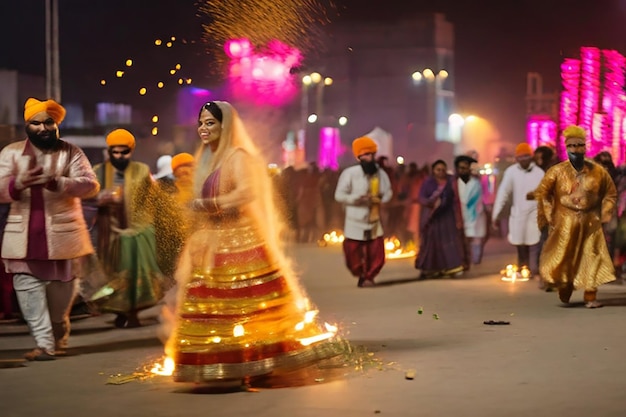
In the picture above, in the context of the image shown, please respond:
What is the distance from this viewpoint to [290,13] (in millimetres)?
14031

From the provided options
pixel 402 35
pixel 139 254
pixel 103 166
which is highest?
pixel 402 35

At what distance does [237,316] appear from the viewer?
8.07 metres

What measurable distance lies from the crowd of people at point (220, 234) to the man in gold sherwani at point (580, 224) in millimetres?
14

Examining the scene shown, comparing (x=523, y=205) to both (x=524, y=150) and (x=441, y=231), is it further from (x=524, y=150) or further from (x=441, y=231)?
(x=441, y=231)

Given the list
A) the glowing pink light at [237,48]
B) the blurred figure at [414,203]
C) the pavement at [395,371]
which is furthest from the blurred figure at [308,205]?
the pavement at [395,371]

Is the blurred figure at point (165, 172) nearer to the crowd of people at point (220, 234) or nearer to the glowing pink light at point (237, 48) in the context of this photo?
the crowd of people at point (220, 234)

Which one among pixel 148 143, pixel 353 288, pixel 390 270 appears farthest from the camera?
pixel 148 143

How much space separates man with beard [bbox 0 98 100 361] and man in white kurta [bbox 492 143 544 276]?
8613mm

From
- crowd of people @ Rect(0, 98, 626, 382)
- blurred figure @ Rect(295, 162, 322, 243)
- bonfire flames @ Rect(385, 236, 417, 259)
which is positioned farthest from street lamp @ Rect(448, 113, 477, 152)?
crowd of people @ Rect(0, 98, 626, 382)

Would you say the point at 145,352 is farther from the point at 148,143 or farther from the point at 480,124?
the point at 480,124

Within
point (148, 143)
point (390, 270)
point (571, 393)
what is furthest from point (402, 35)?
point (571, 393)

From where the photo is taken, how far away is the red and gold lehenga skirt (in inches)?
314

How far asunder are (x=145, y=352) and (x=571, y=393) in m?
3.79

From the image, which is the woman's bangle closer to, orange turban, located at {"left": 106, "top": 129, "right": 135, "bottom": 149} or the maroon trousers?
orange turban, located at {"left": 106, "top": 129, "right": 135, "bottom": 149}
